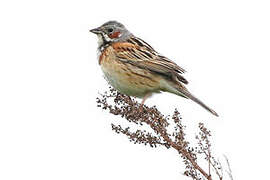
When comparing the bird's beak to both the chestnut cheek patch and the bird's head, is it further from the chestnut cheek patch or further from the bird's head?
the chestnut cheek patch

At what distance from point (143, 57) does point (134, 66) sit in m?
0.19

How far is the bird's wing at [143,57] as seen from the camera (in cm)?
661

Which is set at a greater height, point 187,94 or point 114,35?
point 114,35

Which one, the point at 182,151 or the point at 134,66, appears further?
the point at 134,66

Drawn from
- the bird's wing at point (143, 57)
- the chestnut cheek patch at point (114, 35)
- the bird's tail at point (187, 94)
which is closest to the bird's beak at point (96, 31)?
the chestnut cheek patch at point (114, 35)

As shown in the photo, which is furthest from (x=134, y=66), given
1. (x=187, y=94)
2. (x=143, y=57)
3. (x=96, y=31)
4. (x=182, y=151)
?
(x=182, y=151)

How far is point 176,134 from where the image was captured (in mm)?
4996

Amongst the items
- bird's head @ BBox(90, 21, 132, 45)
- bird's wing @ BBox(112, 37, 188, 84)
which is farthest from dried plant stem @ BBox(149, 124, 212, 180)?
bird's head @ BBox(90, 21, 132, 45)

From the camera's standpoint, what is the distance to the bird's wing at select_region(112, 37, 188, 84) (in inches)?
260

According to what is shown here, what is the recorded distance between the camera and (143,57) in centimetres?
702

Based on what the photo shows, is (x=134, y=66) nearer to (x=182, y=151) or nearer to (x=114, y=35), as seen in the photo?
(x=114, y=35)

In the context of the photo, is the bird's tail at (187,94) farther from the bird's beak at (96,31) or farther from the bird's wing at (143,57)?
the bird's beak at (96,31)

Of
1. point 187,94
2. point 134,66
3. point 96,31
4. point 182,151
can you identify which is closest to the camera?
point 182,151

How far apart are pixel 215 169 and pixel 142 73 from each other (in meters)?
2.80
